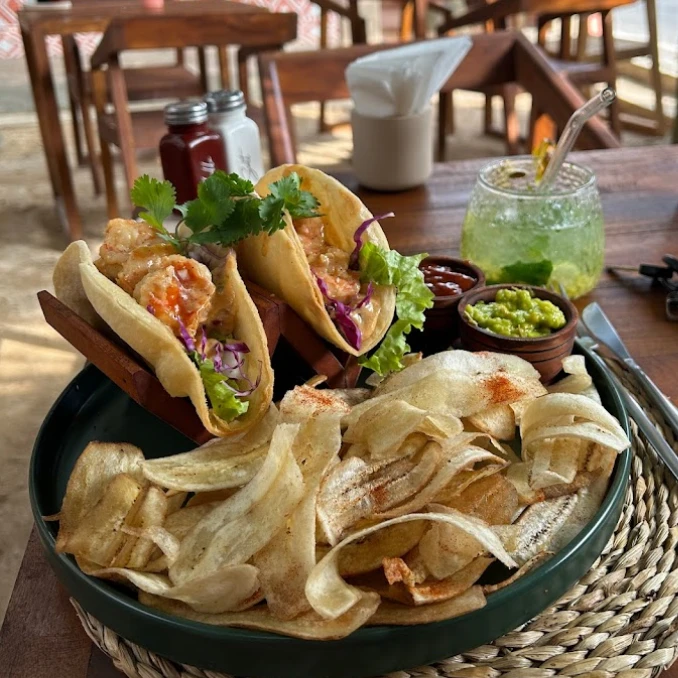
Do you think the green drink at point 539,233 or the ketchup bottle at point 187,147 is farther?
the ketchup bottle at point 187,147

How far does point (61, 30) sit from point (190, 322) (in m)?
2.94

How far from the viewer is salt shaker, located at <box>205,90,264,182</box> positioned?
1607mm

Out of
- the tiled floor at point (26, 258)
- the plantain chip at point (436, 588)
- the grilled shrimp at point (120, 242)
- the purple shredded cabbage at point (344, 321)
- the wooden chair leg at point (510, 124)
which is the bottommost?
the tiled floor at point (26, 258)

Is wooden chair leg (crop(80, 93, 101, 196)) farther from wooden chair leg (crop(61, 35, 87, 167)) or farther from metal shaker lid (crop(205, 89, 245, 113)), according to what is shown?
metal shaker lid (crop(205, 89, 245, 113))

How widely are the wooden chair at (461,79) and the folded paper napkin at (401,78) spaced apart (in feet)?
1.29

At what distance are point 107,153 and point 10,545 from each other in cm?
226

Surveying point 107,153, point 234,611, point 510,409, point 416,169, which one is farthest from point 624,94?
point 234,611

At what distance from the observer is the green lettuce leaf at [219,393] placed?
847 mm

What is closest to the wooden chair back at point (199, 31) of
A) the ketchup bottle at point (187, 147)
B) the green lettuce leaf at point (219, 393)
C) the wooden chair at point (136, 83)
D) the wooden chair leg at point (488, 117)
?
the wooden chair at point (136, 83)

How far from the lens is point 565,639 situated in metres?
0.71

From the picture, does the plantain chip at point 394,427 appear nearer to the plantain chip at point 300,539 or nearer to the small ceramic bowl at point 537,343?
the plantain chip at point 300,539

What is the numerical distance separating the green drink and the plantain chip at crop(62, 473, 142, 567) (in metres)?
0.78

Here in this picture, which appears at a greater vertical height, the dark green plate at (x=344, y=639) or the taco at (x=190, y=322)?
the taco at (x=190, y=322)

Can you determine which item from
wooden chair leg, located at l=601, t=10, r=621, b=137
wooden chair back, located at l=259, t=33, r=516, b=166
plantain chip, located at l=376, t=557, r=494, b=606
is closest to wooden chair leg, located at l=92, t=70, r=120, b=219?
wooden chair back, located at l=259, t=33, r=516, b=166
